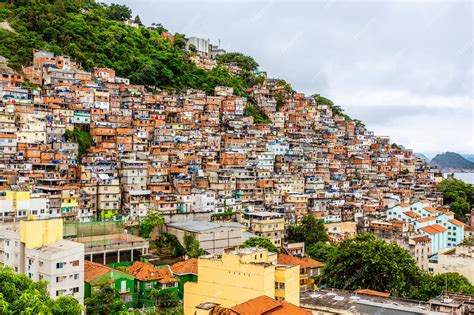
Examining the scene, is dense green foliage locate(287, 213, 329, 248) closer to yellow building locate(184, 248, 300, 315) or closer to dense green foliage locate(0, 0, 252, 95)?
yellow building locate(184, 248, 300, 315)

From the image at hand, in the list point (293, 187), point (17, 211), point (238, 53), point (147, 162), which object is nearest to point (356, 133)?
point (238, 53)

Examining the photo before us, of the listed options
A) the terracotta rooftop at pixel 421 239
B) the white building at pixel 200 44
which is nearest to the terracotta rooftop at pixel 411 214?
the terracotta rooftop at pixel 421 239

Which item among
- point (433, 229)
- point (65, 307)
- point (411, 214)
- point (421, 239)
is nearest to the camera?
point (65, 307)

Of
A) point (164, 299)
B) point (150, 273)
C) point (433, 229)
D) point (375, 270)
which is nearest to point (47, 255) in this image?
point (150, 273)

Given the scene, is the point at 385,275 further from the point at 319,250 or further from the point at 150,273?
the point at 150,273

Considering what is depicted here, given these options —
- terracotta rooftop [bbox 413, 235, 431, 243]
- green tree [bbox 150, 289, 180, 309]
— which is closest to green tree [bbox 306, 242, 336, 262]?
terracotta rooftop [bbox 413, 235, 431, 243]

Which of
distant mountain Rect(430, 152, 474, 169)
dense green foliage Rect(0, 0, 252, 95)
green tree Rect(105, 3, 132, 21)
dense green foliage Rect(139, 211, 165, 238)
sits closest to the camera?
dense green foliage Rect(139, 211, 165, 238)
